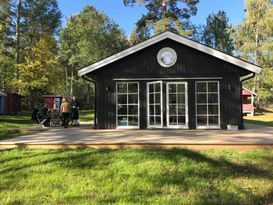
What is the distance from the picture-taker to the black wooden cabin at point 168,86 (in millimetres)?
13852

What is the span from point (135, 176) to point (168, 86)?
7.61 m

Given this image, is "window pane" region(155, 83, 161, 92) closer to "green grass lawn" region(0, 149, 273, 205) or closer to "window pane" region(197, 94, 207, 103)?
"window pane" region(197, 94, 207, 103)

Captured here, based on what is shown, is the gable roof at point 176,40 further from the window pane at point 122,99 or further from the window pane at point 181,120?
the window pane at point 181,120

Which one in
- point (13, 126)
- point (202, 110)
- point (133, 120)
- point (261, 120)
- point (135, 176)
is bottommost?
point (135, 176)

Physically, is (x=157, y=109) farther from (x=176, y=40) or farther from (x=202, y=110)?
(x=176, y=40)

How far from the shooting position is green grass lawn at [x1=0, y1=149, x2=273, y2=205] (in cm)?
579

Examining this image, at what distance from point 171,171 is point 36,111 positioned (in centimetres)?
1117

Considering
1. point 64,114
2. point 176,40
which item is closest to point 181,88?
point 176,40

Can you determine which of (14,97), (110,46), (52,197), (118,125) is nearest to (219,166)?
(52,197)

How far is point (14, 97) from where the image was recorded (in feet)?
90.8

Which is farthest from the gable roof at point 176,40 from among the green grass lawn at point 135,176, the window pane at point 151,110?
the green grass lawn at point 135,176

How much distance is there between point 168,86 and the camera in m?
14.1

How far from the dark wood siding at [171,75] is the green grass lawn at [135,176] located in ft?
17.8

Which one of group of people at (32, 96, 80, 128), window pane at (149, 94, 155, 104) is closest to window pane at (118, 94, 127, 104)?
window pane at (149, 94, 155, 104)
